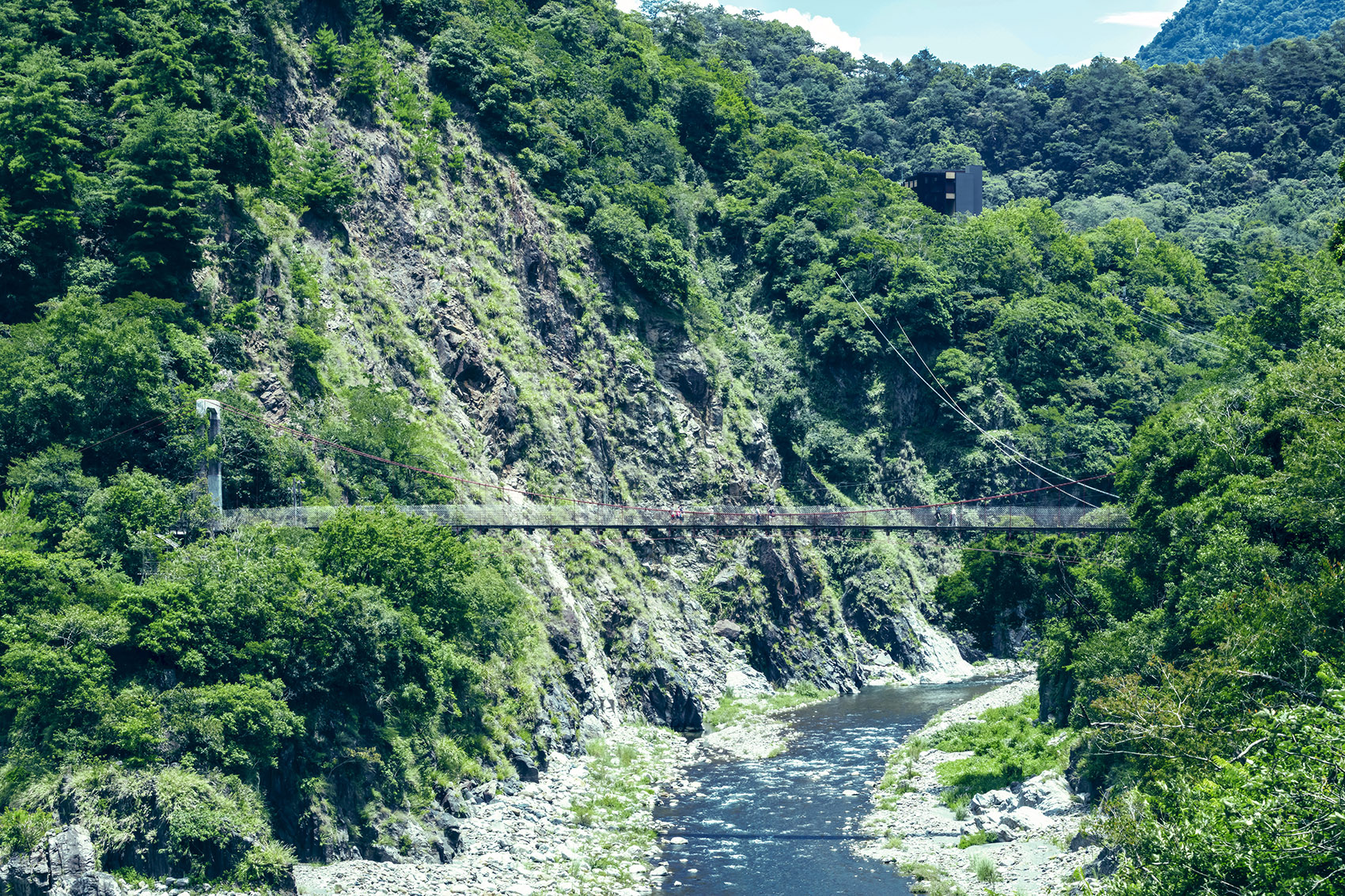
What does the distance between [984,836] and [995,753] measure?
790 cm

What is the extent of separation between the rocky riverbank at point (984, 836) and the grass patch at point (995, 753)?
0.67 meters

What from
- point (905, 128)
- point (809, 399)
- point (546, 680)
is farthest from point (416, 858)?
point (905, 128)

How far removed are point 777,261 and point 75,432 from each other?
48222 mm

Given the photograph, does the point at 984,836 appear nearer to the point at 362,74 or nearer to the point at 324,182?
the point at 324,182

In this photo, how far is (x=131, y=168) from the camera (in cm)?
4006

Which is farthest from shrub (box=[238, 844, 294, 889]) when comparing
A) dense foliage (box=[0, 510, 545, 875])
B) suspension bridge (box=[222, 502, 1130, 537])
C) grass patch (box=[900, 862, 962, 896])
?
grass patch (box=[900, 862, 962, 896])

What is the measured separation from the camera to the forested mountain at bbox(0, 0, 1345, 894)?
28.3 meters

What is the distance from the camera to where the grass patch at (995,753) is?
38.5m

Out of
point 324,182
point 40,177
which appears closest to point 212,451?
point 40,177

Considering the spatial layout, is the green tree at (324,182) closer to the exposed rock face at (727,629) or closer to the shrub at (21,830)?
the exposed rock face at (727,629)

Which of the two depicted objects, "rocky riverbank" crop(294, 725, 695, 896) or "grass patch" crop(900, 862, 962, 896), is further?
"rocky riverbank" crop(294, 725, 695, 896)

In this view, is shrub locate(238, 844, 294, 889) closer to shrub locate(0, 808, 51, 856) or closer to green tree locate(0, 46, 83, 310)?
shrub locate(0, 808, 51, 856)

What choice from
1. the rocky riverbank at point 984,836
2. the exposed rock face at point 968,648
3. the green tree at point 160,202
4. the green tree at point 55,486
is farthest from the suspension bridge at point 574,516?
the exposed rock face at point 968,648

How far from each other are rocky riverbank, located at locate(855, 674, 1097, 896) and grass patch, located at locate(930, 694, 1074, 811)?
67 centimetres
